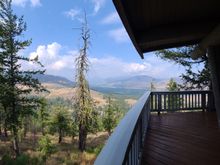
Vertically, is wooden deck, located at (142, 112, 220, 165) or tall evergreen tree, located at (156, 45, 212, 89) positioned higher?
tall evergreen tree, located at (156, 45, 212, 89)

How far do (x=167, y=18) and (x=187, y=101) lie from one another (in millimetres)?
6615

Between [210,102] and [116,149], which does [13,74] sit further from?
[116,149]

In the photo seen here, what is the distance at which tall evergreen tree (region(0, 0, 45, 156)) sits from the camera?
69.5 ft

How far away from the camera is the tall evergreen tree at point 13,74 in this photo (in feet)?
69.5

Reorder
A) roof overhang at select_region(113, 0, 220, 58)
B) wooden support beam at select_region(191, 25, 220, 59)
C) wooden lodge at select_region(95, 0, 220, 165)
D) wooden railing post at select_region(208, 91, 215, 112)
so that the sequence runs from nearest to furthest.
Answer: wooden lodge at select_region(95, 0, 220, 165), roof overhang at select_region(113, 0, 220, 58), wooden support beam at select_region(191, 25, 220, 59), wooden railing post at select_region(208, 91, 215, 112)

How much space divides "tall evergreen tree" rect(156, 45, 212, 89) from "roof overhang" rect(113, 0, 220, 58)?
29.0ft

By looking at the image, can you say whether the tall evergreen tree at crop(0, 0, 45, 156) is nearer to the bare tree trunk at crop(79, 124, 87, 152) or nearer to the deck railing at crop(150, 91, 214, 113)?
the bare tree trunk at crop(79, 124, 87, 152)

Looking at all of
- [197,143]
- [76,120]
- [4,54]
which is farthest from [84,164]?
[197,143]

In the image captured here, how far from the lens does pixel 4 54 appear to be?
69.6 feet

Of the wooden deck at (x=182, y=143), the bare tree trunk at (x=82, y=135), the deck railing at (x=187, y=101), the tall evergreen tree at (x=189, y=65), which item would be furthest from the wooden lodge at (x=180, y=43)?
the bare tree trunk at (x=82, y=135)

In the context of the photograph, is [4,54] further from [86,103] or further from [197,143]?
[197,143]

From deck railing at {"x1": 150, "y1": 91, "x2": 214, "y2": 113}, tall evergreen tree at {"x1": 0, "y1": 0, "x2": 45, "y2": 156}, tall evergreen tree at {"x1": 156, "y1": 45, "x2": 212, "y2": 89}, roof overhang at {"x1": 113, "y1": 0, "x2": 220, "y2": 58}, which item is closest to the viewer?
roof overhang at {"x1": 113, "y1": 0, "x2": 220, "y2": 58}

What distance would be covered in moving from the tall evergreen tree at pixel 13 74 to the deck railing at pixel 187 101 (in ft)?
48.4

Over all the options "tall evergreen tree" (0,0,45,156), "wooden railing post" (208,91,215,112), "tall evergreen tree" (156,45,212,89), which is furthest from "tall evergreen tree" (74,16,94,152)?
"wooden railing post" (208,91,215,112)
